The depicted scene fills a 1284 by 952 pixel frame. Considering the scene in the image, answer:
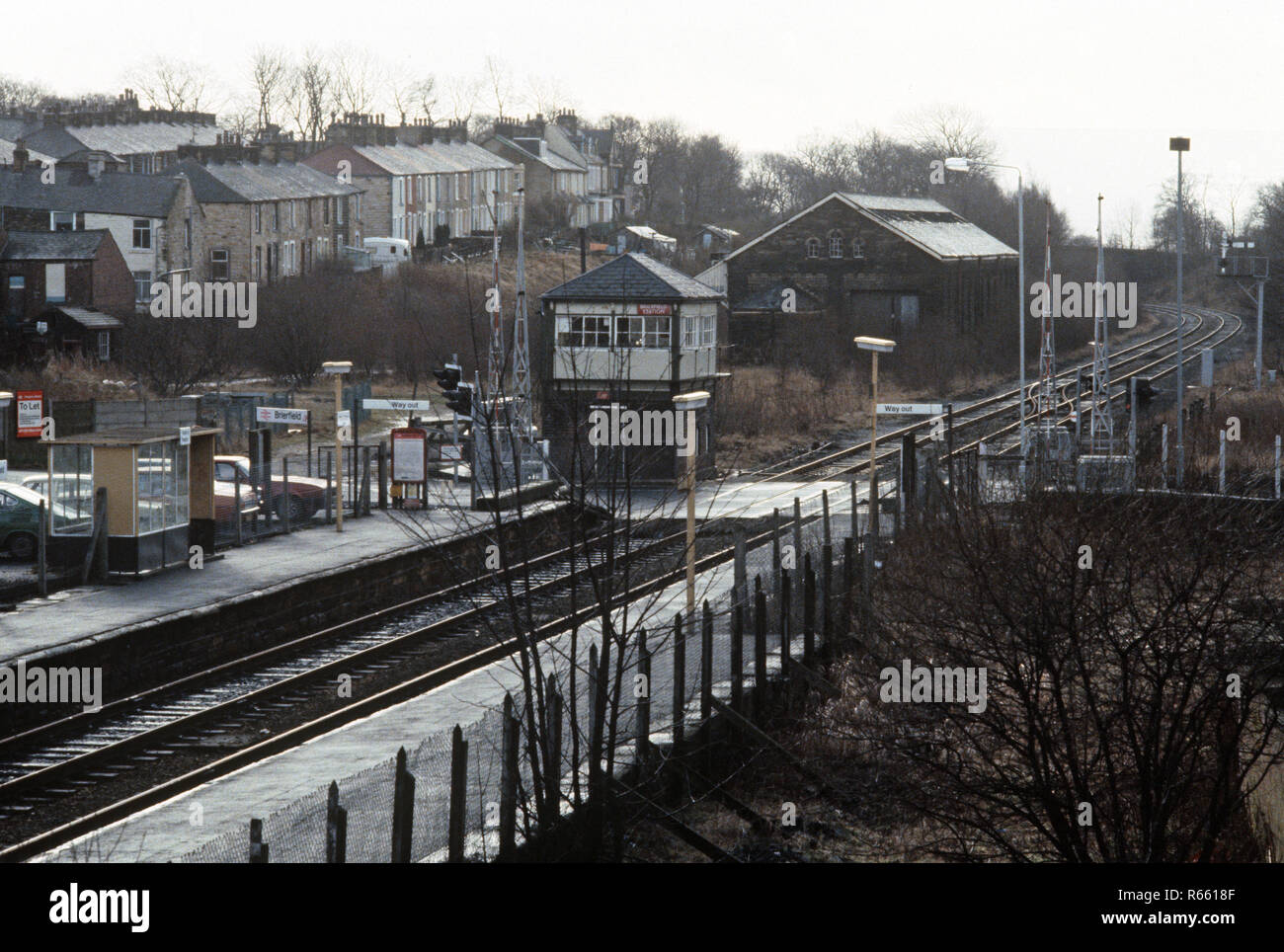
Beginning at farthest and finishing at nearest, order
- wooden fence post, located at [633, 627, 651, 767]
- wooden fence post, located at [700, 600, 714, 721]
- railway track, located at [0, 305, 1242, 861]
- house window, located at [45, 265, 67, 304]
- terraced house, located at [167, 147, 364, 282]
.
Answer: terraced house, located at [167, 147, 364, 282] → house window, located at [45, 265, 67, 304] → railway track, located at [0, 305, 1242, 861] → wooden fence post, located at [700, 600, 714, 721] → wooden fence post, located at [633, 627, 651, 767]

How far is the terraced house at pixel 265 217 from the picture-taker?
59.6 metres

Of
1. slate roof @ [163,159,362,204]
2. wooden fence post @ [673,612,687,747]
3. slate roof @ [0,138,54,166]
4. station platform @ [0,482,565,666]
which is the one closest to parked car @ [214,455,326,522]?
station platform @ [0,482,565,666]

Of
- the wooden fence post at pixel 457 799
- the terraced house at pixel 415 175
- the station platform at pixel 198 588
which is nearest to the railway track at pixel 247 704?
the station platform at pixel 198 588

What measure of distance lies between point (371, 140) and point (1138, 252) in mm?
39131

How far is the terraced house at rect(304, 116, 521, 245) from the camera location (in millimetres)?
74812

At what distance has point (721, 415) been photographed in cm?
4022

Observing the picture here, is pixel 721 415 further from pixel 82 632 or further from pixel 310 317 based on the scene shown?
pixel 82 632

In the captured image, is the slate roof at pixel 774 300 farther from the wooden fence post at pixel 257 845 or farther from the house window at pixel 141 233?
the wooden fence post at pixel 257 845

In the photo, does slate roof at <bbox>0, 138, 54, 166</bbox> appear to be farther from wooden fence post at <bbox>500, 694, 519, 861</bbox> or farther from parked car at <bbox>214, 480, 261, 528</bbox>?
wooden fence post at <bbox>500, 694, 519, 861</bbox>

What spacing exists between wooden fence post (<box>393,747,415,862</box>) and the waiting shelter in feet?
44.8

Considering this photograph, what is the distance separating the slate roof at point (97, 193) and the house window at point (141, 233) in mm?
363

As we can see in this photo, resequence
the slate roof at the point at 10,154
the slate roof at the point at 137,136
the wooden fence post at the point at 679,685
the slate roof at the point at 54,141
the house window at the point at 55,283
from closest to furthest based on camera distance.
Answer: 1. the wooden fence post at the point at 679,685
2. the house window at the point at 55,283
3. the slate roof at the point at 10,154
4. the slate roof at the point at 54,141
5. the slate roof at the point at 137,136
